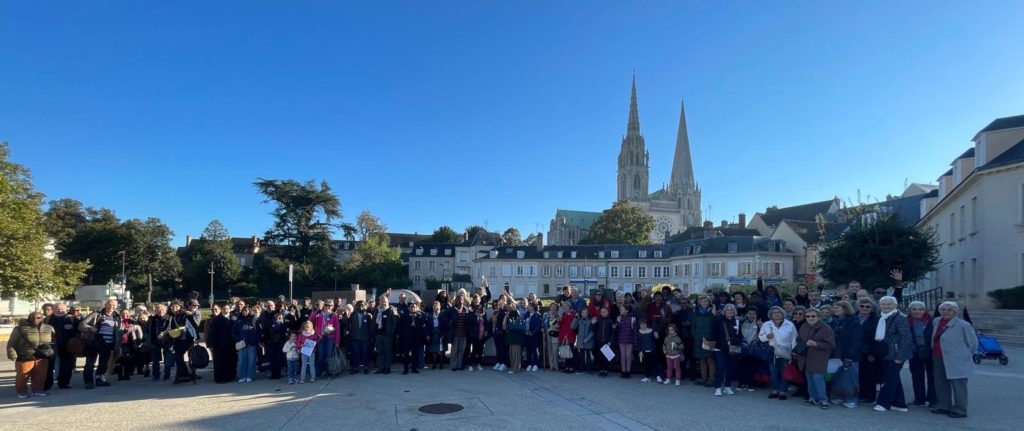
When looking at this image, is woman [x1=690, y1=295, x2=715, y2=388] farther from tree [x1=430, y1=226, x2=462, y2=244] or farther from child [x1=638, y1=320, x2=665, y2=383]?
tree [x1=430, y1=226, x2=462, y2=244]

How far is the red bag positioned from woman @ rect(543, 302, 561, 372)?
4.88 m

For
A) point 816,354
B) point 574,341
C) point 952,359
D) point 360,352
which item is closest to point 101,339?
point 360,352

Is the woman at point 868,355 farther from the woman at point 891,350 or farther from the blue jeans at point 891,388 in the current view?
the blue jeans at point 891,388

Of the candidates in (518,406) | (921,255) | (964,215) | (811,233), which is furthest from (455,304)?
(811,233)

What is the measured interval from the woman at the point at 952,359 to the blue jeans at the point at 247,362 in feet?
39.8

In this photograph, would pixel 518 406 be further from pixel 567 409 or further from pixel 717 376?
pixel 717 376

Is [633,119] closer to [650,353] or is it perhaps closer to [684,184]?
[684,184]

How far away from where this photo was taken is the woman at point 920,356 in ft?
29.0

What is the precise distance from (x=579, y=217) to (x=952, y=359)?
12096 cm

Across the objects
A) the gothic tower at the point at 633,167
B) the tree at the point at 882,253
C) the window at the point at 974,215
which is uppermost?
the gothic tower at the point at 633,167

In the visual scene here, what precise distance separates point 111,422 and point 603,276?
64.2 meters

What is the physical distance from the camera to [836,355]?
9.15 metres

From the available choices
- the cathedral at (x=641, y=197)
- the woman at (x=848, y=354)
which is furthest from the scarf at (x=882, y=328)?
the cathedral at (x=641, y=197)

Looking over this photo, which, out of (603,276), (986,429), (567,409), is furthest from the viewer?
(603,276)
